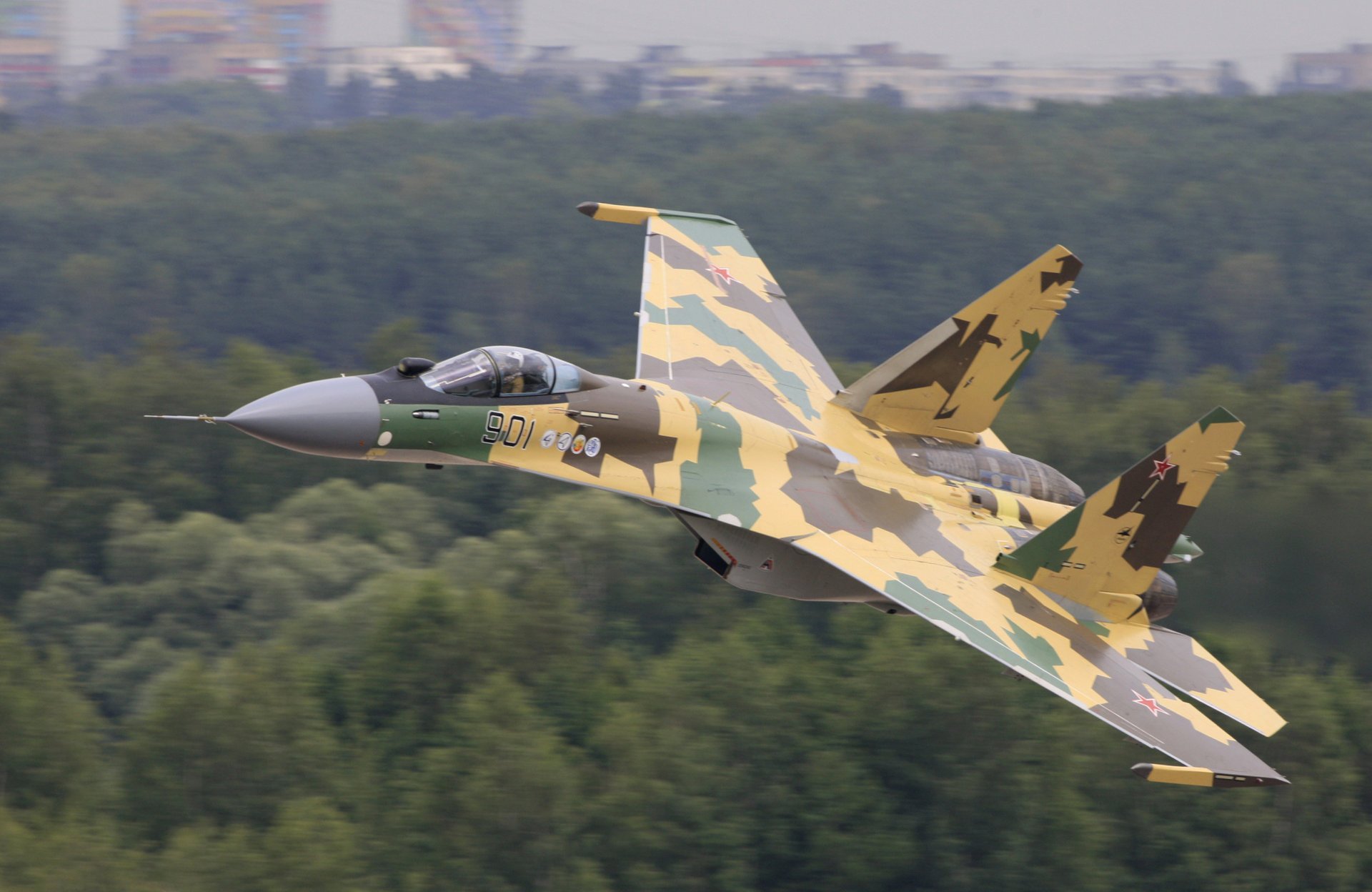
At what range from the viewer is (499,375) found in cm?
1788

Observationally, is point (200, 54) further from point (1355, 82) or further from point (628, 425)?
point (628, 425)

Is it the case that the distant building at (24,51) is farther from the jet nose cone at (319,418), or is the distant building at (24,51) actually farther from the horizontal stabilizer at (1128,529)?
the horizontal stabilizer at (1128,529)

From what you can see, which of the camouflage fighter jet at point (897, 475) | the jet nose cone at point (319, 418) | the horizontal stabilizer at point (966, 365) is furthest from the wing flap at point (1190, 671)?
the jet nose cone at point (319, 418)

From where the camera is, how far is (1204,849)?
38188mm

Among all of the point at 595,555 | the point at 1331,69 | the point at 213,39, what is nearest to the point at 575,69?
the point at 213,39

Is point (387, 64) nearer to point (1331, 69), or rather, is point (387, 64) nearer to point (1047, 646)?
point (1331, 69)

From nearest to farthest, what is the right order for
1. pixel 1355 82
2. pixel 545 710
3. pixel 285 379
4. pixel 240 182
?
pixel 545 710
pixel 285 379
pixel 240 182
pixel 1355 82

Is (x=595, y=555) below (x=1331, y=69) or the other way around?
below

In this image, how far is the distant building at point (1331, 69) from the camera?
528ft

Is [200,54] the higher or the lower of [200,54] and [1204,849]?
the higher

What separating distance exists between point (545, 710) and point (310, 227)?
78409mm


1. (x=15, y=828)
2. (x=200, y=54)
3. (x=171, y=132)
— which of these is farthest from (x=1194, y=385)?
(x=200, y=54)

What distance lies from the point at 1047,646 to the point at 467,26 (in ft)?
599

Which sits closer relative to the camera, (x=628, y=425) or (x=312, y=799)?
(x=628, y=425)
